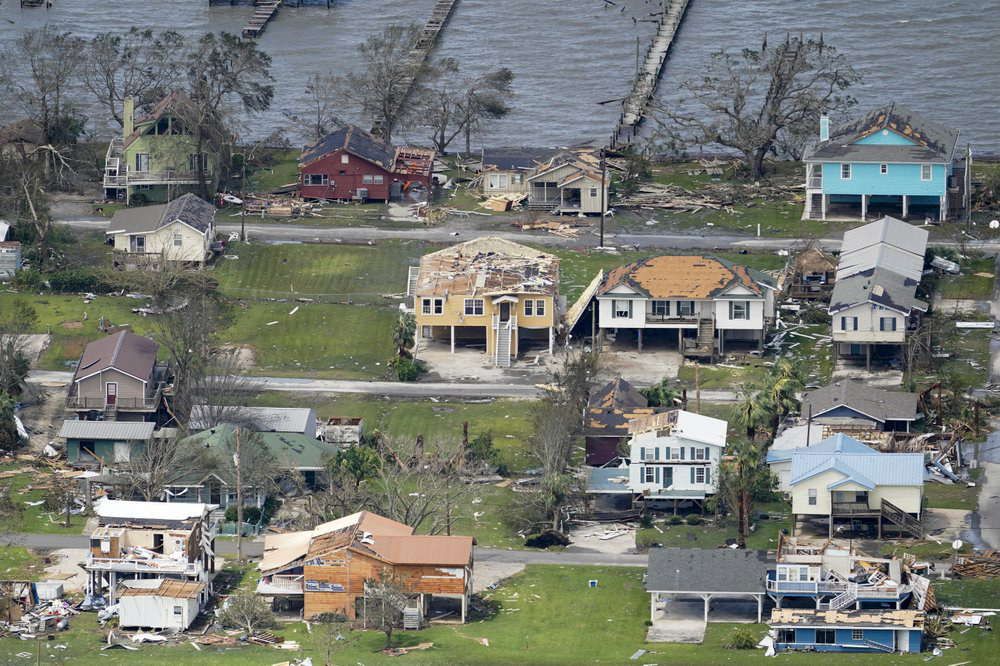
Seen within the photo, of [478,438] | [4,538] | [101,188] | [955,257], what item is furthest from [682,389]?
[101,188]

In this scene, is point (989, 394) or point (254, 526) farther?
point (989, 394)

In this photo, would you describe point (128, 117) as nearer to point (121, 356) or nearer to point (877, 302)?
point (121, 356)

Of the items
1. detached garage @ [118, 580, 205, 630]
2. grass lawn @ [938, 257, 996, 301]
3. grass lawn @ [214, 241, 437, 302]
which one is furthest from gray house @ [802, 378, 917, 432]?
detached garage @ [118, 580, 205, 630]

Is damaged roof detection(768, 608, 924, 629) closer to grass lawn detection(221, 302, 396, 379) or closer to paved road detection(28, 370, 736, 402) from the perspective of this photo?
paved road detection(28, 370, 736, 402)

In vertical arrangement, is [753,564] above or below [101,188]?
below

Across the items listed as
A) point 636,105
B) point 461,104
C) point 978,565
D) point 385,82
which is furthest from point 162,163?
point 978,565

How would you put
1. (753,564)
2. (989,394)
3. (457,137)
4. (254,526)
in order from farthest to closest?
(457,137) → (989,394) → (254,526) → (753,564)

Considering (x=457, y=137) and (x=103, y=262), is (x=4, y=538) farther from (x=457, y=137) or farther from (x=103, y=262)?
(x=457, y=137)
